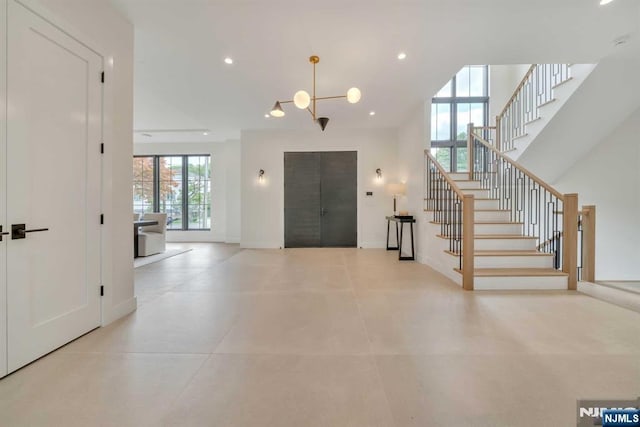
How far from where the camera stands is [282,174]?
7.71 metres

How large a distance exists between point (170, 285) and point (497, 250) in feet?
16.5

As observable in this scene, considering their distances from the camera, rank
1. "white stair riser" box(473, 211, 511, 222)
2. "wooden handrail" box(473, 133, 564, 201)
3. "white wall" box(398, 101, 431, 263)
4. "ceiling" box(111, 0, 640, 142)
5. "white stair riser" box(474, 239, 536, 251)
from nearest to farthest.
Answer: "ceiling" box(111, 0, 640, 142), "wooden handrail" box(473, 133, 564, 201), "white stair riser" box(474, 239, 536, 251), "white stair riser" box(473, 211, 511, 222), "white wall" box(398, 101, 431, 263)

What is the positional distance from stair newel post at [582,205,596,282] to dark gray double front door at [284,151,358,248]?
4.53m

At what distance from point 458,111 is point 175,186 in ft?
32.3

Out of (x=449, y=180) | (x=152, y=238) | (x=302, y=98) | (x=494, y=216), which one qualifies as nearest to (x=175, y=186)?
(x=152, y=238)

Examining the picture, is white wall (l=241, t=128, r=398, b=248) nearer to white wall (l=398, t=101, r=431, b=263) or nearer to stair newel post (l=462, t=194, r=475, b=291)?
white wall (l=398, t=101, r=431, b=263)

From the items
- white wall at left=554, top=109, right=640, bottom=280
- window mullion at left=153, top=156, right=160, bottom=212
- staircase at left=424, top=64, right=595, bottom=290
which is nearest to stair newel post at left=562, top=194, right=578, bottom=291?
staircase at left=424, top=64, right=595, bottom=290

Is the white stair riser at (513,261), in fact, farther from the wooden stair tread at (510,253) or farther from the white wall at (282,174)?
the white wall at (282,174)

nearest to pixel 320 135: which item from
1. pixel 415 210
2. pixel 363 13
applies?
pixel 415 210

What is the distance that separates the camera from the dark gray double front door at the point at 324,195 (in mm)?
7664

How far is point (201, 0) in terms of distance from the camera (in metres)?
2.81

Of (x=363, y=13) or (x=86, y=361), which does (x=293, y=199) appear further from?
(x=86, y=361)

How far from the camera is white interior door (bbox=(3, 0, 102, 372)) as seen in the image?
6.37 feet

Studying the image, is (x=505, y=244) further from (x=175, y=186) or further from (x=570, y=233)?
(x=175, y=186)
